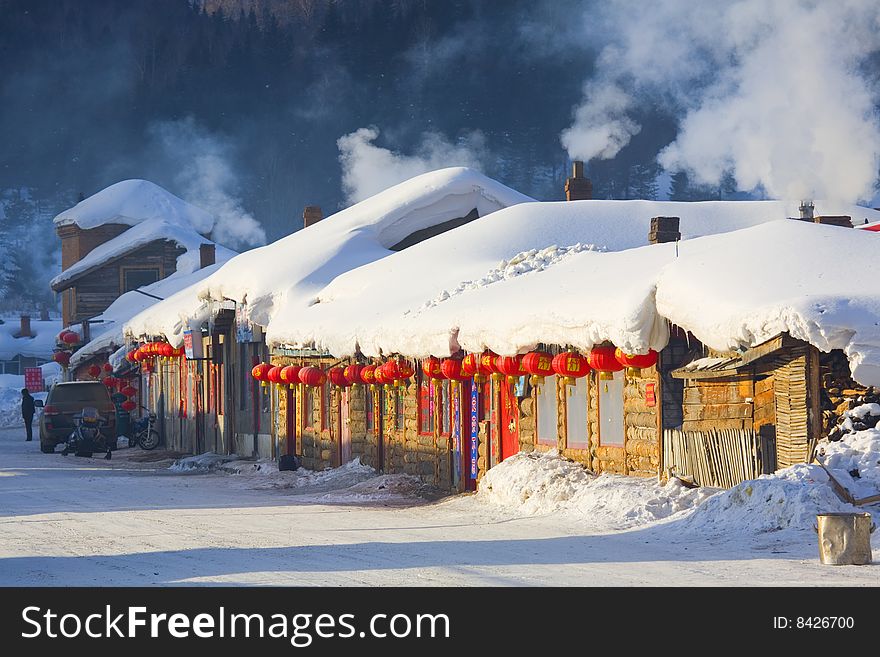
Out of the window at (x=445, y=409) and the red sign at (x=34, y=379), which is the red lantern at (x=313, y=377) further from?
the red sign at (x=34, y=379)

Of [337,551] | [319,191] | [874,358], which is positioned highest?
[319,191]

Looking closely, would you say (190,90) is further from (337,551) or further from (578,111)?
(337,551)

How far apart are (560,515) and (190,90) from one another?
481ft

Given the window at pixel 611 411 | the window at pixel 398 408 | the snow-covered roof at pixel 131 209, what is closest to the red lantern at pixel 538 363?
the window at pixel 611 411

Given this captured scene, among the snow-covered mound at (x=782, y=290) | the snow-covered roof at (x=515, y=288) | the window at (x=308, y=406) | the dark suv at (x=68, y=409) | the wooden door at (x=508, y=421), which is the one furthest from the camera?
the dark suv at (x=68, y=409)

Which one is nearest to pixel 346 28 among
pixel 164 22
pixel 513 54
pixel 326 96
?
pixel 326 96

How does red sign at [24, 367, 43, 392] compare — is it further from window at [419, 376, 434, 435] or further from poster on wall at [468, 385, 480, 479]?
poster on wall at [468, 385, 480, 479]

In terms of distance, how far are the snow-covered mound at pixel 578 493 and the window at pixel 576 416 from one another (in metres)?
0.33

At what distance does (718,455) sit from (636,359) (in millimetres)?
1524

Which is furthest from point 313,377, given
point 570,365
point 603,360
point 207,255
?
point 207,255

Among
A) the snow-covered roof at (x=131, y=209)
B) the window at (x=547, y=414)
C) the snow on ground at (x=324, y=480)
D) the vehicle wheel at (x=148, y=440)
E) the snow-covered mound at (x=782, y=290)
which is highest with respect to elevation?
the snow-covered roof at (x=131, y=209)

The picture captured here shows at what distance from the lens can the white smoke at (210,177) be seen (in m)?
132

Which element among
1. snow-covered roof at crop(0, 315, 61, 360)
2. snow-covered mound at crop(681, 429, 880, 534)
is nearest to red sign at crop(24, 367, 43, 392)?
snow-covered roof at crop(0, 315, 61, 360)
